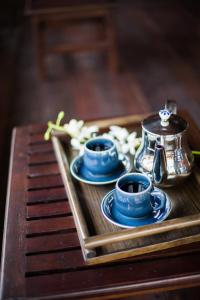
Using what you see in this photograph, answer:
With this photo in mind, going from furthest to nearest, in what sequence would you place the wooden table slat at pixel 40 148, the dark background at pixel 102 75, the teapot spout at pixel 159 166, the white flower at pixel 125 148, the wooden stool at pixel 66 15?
the wooden stool at pixel 66 15 < the dark background at pixel 102 75 < the wooden table slat at pixel 40 148 < the white flower at pixel 125 148 < the teapot spout at pixel 159 166

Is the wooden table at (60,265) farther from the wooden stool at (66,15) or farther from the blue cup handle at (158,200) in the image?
the wooden stool at (66,15)

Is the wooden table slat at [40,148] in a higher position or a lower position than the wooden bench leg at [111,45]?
higher

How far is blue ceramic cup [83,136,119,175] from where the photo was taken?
100cm

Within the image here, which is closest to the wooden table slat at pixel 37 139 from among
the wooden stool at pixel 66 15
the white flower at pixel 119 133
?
the white flower at pixel 119 133

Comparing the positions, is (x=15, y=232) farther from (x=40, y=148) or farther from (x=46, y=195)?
(x=40, y=148)

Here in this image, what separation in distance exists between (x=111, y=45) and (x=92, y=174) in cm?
189

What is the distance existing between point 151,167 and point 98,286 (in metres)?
0.32

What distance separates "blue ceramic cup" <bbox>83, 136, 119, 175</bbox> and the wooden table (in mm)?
105

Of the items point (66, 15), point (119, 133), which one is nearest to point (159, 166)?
point (119, 133)

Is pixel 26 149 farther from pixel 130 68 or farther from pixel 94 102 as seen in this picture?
pixel 130 68

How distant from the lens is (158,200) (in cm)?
92

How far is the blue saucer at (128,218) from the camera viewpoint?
2.83 ft

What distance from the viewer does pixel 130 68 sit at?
2.88 m

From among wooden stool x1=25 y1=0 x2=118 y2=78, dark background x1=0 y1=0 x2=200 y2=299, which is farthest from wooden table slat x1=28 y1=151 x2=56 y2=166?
wooden stool x1=25 y1=0 x2=118 y2=78
